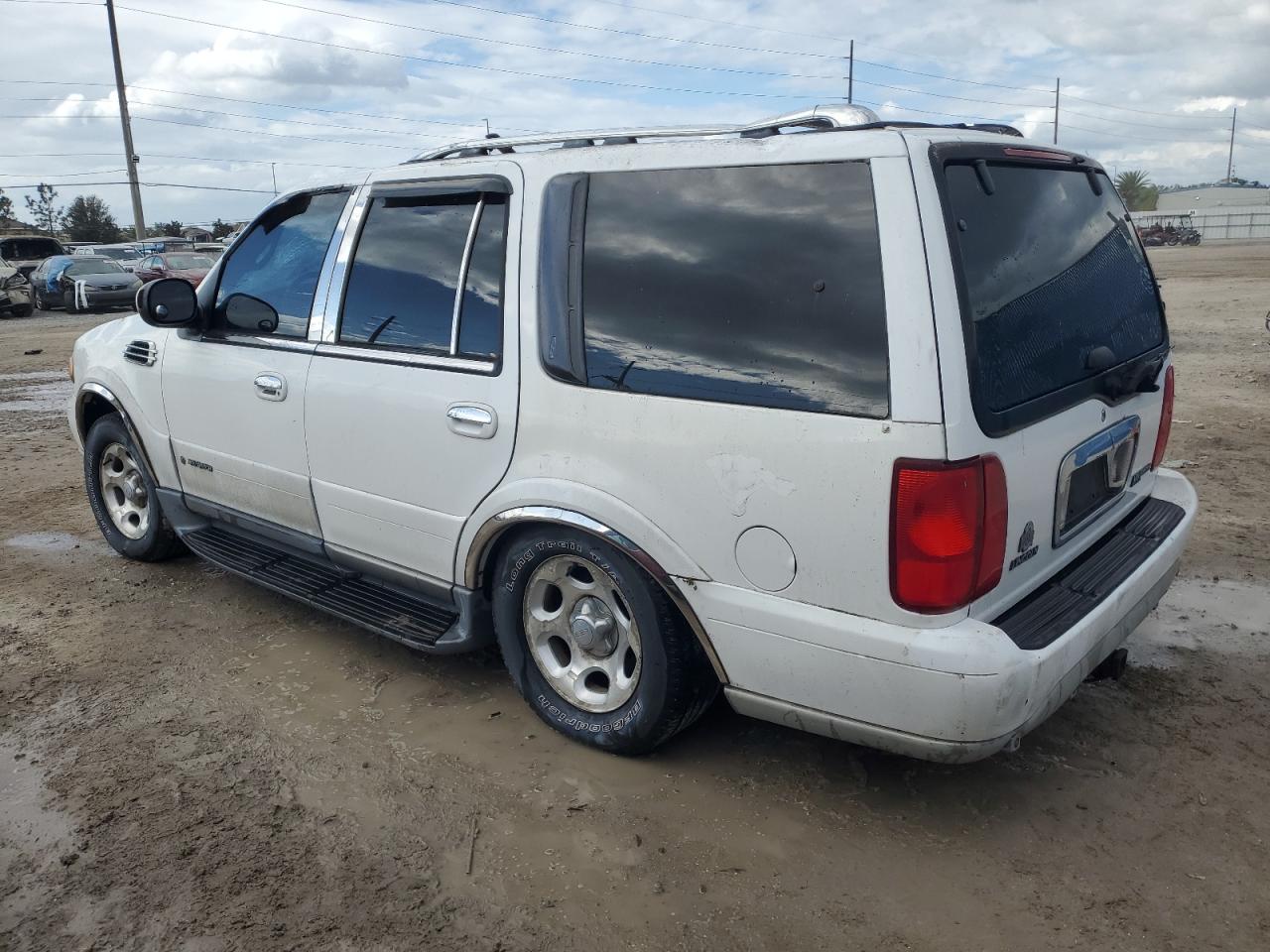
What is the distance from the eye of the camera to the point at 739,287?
2.68 metres

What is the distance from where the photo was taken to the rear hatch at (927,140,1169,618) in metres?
2.45

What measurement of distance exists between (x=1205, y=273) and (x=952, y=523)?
28705 mm

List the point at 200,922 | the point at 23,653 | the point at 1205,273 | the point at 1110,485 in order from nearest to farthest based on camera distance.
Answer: the point at 200,922
the point at 1110,485
the point at 23,653
the point at 1205,273

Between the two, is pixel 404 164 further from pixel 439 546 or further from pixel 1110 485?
pixel 1110 485

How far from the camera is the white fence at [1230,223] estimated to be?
64.8m

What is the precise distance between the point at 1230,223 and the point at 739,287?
75.5m

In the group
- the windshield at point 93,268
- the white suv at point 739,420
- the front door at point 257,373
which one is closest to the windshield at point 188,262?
the windshield at point 93,268

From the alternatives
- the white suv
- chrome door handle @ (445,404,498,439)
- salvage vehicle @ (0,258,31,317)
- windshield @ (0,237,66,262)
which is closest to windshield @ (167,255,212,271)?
salvage vehicle @ (0,258,31,317)

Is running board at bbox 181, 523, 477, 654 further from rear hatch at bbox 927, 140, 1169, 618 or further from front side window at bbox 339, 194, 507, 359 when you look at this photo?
rear hatch at bbox 927, 140, 1169, 618

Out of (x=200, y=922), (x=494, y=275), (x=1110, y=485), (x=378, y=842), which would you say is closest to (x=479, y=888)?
(x=378, y=842)

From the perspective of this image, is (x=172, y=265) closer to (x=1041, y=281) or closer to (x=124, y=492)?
(x=124, y=492)

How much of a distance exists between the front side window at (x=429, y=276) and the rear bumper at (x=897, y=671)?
47.2 inches

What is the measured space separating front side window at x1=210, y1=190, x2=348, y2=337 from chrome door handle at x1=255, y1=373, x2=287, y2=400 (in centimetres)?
18

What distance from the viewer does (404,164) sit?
3.73 meters
